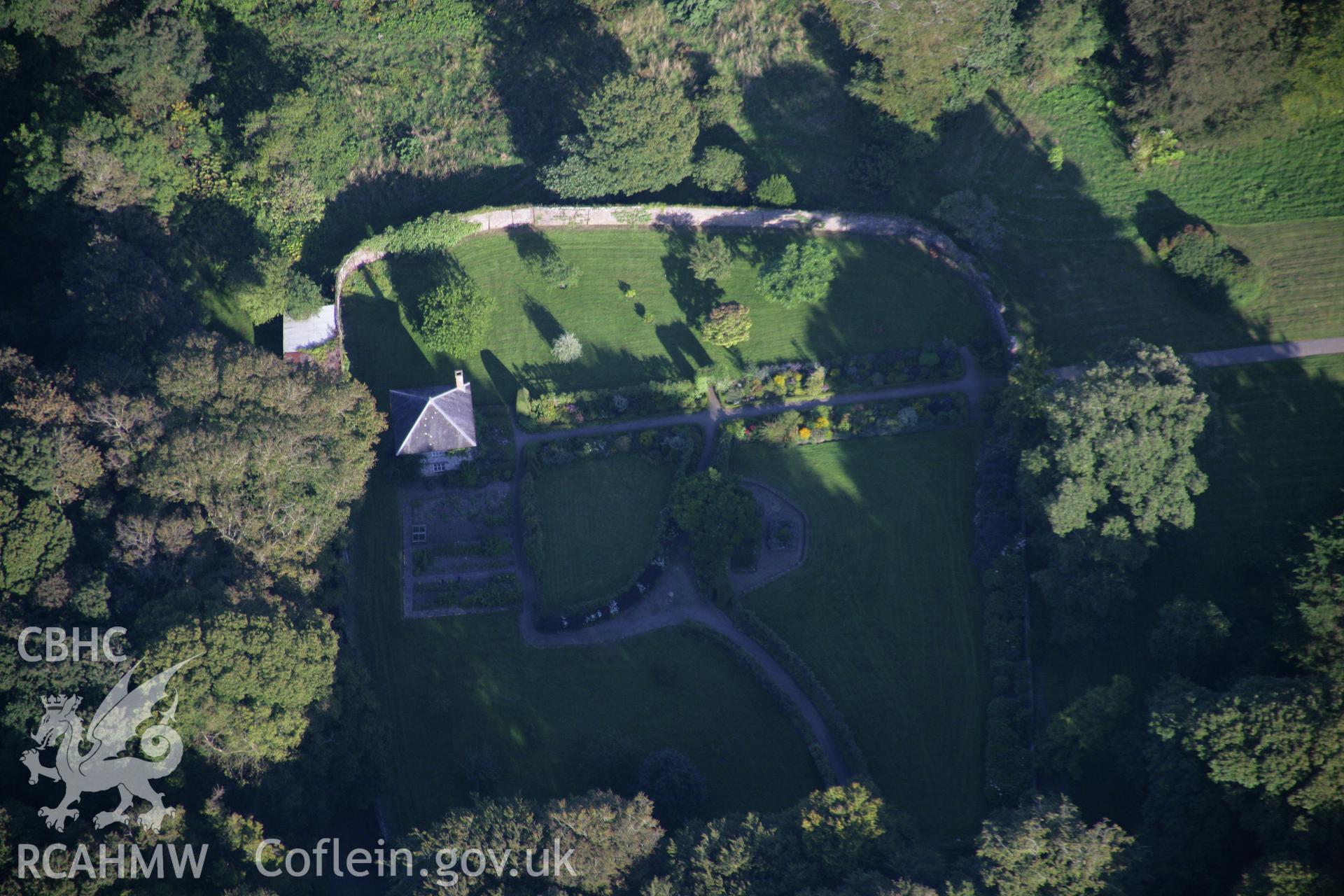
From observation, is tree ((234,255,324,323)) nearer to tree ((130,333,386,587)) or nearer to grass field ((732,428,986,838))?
tree ((130,333,386,587))

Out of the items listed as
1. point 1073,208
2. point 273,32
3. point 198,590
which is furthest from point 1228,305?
point 273,32

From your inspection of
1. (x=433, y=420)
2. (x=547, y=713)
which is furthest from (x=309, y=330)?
(x=547, y=713)

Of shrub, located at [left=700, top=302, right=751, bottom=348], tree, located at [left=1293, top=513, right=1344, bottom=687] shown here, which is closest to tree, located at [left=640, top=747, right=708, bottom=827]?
shrub, located at [left=700, top=302, right=751, bottom=348]

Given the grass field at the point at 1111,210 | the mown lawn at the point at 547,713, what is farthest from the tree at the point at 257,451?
the grass field at the point at 1111,210

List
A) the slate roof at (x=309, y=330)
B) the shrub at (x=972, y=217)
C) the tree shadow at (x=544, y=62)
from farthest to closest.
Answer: the tree shadow at (x=544, y=62) < the shrub at (x=972, y=217) < the slate roof at (x=309, y=330)

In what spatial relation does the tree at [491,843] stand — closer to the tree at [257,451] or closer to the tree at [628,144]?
the tree at [257,451]

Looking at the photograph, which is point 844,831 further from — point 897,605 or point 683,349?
point 683,349
